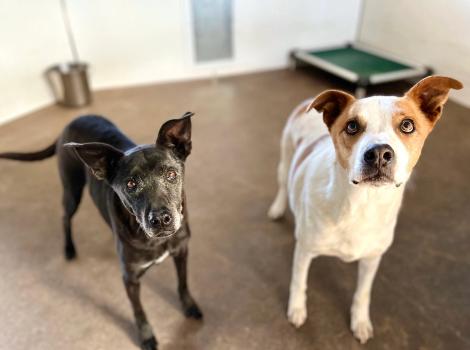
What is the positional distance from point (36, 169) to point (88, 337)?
1555mm

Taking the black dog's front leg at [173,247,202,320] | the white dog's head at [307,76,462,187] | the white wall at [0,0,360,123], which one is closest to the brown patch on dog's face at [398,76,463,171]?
the white dog's head at [307,76,462,187]

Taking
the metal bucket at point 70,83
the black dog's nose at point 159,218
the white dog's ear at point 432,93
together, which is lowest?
the metal bucket at point 70,83

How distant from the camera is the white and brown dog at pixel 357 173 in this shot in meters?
1.21

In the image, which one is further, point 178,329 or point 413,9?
point 413,9

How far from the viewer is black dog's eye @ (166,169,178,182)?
1.30 m

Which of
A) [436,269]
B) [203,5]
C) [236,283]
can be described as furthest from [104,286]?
[203,5]

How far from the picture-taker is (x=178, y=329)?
1791mm

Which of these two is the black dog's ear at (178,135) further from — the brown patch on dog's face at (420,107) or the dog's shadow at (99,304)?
the dog's shadow at (99,304)

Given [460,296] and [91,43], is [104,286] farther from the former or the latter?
[91,43]

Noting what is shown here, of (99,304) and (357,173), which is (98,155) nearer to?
(357,173)

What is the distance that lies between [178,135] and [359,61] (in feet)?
11.1

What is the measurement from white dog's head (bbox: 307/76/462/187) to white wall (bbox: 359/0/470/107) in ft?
9.38

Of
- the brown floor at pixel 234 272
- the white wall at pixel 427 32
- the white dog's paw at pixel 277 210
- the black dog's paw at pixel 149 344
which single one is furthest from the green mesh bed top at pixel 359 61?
the black dog's paw at pixel 149 344

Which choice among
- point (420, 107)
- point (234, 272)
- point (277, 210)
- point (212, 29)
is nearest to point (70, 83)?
point (212, 29)
